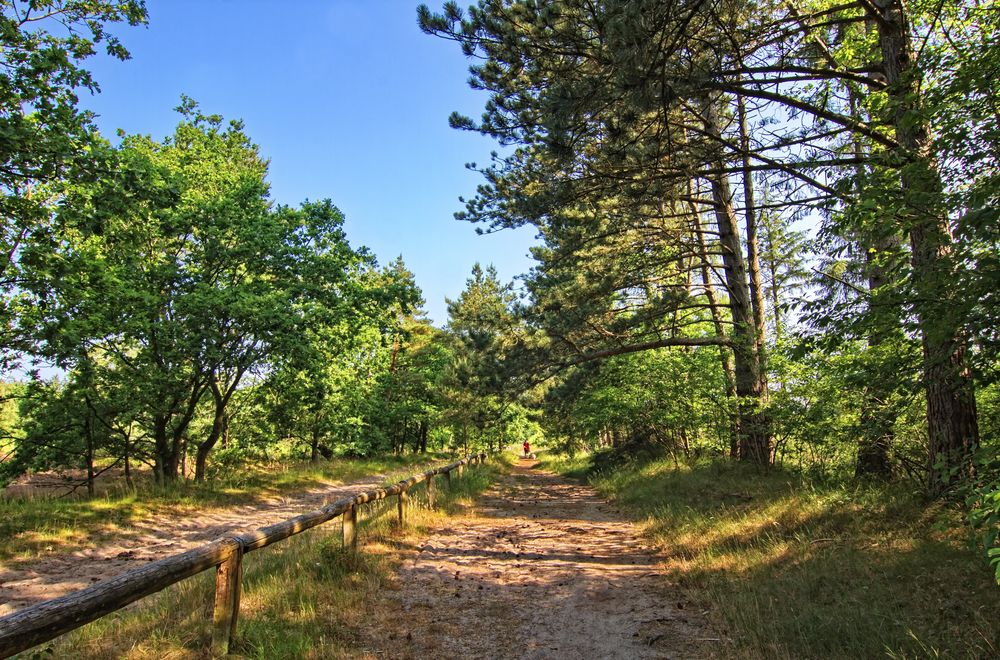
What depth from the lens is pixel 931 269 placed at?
13.7 ft

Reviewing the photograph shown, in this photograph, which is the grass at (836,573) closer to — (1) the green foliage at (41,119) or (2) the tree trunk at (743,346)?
(2) the tree trunk at (743,346)

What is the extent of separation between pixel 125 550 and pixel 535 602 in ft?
26.0

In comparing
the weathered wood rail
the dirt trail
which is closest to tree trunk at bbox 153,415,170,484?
the dirt trail

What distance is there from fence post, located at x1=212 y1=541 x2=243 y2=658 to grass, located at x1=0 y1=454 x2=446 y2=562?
266 inches

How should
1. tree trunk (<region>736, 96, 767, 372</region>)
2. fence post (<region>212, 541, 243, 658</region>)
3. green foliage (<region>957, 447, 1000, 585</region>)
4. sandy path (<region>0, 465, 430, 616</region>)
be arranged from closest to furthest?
1. green foliage (<region>957, 447, 1000, 585</region>)
2. fence post (<region>212, 541, 243, 658</region>)
3. sandy path (<region>0, 465, 430, 616</region>)
4. tree trunk (<region>736, 96, 767, 372</region>)

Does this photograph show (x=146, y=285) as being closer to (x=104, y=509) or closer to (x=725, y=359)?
(x=104, y=509)

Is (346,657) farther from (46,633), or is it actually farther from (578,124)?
(578,124)

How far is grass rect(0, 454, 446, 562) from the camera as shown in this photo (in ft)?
29.1

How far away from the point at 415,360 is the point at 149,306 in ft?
72.3

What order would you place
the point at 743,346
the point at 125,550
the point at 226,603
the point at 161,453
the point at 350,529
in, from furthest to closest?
1. the point at 161,453
2. the point at 743,346
3. the point at 125,550
4. the point at 350,529
5. the point at 226,603

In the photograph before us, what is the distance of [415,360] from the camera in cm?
3472

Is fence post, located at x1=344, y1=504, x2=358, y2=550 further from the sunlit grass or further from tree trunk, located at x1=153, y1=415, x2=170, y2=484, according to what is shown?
tree trunk, located at x1=153, y1=415, x2=170, y2=484

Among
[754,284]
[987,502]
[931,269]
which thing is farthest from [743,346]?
[987,502]

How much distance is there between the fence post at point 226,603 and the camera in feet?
13.3
